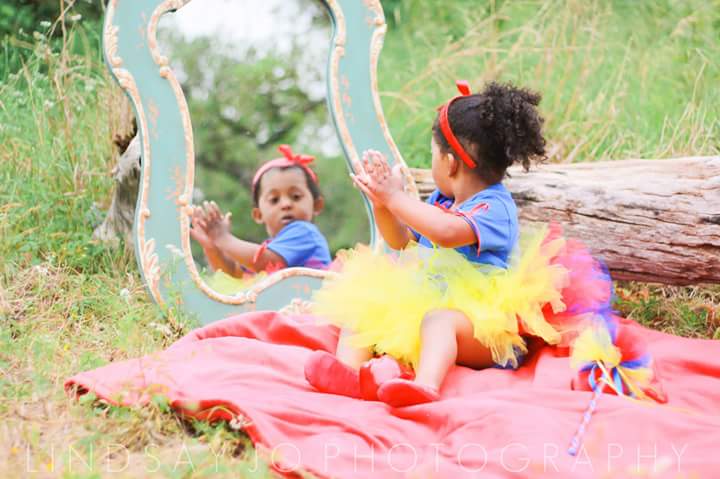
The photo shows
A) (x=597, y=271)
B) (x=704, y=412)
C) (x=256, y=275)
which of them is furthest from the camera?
(x=256, y=275)

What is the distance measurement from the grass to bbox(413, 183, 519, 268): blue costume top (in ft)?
3.10

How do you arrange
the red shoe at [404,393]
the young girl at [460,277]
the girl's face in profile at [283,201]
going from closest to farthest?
the red shoe at [404,393] < the young girl at [460,277] < the girl's face in profile at [283,201]

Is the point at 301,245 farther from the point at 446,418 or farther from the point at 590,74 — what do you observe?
the point at 590,74

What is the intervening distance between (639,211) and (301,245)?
124cm

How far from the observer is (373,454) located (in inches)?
73.9

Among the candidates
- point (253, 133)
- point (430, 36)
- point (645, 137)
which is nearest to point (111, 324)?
point (253, 133)

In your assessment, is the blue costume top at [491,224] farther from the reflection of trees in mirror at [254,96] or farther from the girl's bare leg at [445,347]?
the reflection of trees in mirror at [254,96]

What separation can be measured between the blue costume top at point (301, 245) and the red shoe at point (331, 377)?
949mm

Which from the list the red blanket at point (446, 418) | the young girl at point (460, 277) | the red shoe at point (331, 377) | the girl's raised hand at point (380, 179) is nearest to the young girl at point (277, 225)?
the young girl at point (460, 277)

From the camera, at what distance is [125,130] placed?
3406 millimetres

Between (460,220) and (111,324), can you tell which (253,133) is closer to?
(111,324)

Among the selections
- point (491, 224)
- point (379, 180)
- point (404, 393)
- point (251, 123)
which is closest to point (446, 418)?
point (404, 393)

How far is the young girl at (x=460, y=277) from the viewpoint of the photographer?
2361mm

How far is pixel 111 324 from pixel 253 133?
2.83ft
